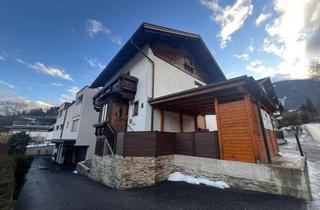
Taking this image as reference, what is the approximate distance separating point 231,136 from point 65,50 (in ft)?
59.3

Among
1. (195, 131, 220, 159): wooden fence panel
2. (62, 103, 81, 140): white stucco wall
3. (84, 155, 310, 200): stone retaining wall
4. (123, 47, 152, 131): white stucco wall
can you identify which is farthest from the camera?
(62, 103, 81, 140): white stucco wall

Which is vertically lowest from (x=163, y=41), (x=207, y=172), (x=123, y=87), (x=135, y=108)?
(x=207, y=172)

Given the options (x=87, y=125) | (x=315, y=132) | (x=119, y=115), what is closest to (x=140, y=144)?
(x=119, y=115)

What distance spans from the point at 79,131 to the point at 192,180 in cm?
1454

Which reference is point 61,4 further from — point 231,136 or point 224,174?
point 224,174

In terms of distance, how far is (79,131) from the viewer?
1633cm

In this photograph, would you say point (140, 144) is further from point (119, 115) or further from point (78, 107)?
point (78, 107)

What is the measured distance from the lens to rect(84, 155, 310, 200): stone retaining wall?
4.41 metres

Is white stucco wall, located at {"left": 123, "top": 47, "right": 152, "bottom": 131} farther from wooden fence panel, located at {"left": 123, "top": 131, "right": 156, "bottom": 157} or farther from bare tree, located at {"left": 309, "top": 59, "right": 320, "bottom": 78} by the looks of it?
bare tree, located at {"left": 309, "top": 59, "right": 320, "bottom": 78}

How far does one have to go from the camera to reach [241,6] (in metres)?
9.05

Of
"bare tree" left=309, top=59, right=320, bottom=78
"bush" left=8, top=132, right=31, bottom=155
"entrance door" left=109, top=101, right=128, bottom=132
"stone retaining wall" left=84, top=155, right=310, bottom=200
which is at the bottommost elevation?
"stone retaining wall" left=84, top=155, right=310, bottom=200

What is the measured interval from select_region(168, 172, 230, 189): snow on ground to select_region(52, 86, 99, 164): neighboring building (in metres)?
12.9

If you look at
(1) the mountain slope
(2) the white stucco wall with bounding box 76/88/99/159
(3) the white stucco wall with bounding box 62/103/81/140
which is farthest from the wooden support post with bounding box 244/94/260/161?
(1) the mountain slope

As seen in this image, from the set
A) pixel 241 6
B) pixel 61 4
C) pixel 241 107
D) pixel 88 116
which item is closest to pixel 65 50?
pixel 61 4
